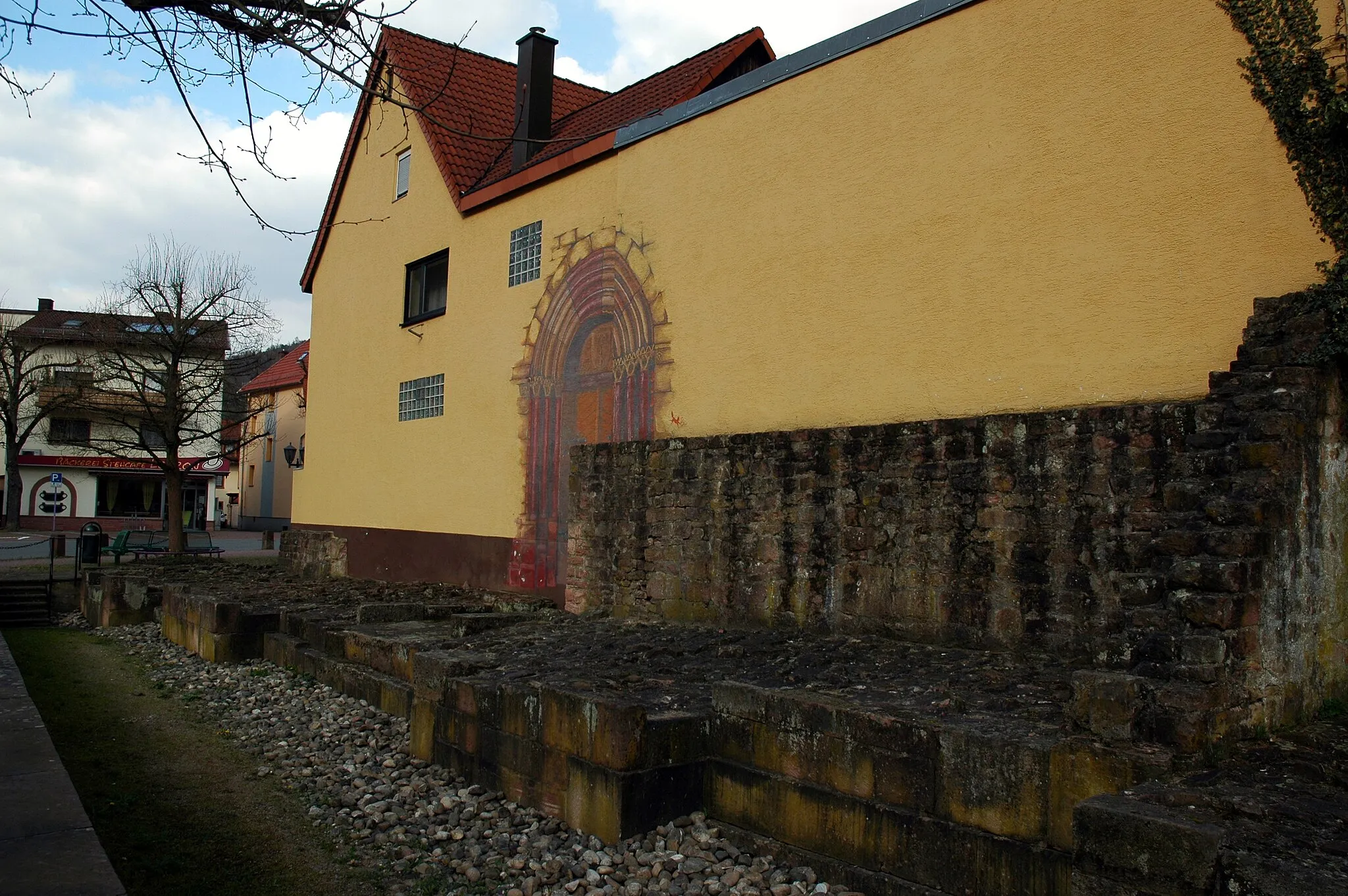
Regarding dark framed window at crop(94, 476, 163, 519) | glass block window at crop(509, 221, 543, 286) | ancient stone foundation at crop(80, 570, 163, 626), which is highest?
glass block window at crop(509, 221, 543, 286)

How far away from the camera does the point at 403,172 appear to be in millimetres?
16312

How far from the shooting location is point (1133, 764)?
4.18 meters

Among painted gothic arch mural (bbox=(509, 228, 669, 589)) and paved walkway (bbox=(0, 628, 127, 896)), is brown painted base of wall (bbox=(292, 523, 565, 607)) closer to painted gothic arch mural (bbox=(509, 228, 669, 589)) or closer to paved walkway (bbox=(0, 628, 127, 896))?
painted gothic arch mural (bbox=(509, 228, 669, 589))

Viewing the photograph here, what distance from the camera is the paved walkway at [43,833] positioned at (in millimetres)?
3486

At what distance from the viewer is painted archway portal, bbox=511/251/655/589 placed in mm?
11164

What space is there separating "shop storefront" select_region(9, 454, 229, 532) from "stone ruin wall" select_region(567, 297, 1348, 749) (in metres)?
34.9

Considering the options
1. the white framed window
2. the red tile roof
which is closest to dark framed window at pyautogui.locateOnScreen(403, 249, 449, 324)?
the white framed window

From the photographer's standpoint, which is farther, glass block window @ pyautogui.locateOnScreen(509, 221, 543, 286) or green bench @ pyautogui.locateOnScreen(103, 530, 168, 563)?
green bench @ pyautogui.locateOnScreen(103, 530, 168, 563)

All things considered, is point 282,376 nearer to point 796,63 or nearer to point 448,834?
point 796,63

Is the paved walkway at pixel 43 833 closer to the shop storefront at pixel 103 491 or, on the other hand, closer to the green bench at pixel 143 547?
the green bench at pixel 143 547

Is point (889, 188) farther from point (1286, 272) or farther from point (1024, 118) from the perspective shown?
point (1286, 272)

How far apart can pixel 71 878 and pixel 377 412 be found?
13326mm

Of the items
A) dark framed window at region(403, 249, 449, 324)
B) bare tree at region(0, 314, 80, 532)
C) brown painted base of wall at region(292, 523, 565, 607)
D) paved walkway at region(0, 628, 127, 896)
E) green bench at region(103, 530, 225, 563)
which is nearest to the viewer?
paved walkway at region(0, 628, 127, 896)

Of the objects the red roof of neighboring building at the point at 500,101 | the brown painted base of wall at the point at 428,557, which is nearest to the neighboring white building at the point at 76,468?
the brown painted base of wall at the point at 428,557
